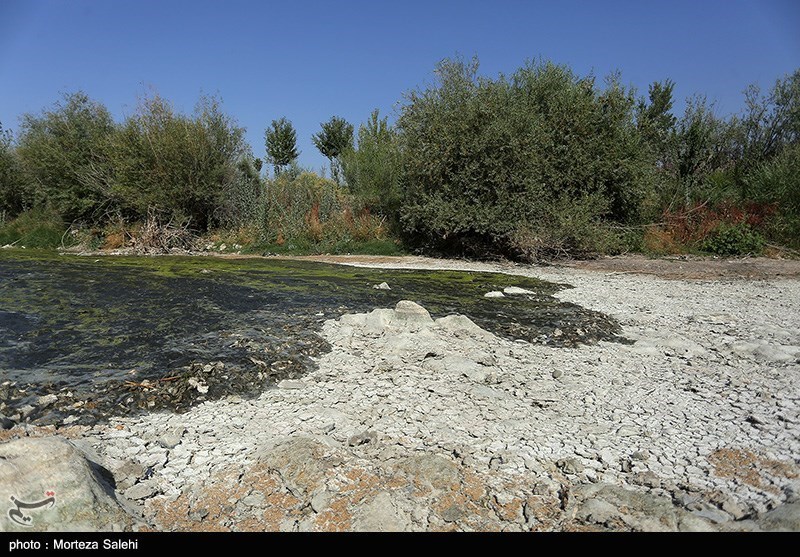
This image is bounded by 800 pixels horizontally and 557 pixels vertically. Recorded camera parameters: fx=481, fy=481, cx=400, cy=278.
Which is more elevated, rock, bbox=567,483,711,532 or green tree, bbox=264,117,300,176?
green tree, bbox=264,117,300,176

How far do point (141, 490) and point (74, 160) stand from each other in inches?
1213

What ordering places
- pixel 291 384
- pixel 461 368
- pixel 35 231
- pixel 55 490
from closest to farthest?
pixel 55 490 → pixel 291 384 → pixel 461 368 → pixel 35 231

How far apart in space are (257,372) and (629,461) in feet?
13.9

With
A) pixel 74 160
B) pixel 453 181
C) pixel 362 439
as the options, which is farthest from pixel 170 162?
pixel 362 439

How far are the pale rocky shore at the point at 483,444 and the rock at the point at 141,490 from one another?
0.01m

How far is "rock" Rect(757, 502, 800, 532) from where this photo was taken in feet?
8.87

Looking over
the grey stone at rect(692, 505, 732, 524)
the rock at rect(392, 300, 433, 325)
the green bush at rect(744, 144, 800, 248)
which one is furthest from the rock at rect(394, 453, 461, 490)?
the green bush at rect(744, 144, 800, 248)

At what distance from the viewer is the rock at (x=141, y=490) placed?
11.1 feet

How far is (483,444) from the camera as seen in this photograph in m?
4.25

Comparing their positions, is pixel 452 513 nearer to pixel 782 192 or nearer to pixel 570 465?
pixel 570 465

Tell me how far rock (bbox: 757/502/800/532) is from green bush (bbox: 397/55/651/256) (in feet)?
53.0

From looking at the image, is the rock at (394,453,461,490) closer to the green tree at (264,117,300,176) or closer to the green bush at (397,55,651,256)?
the green bush at (397,55,651,256)
